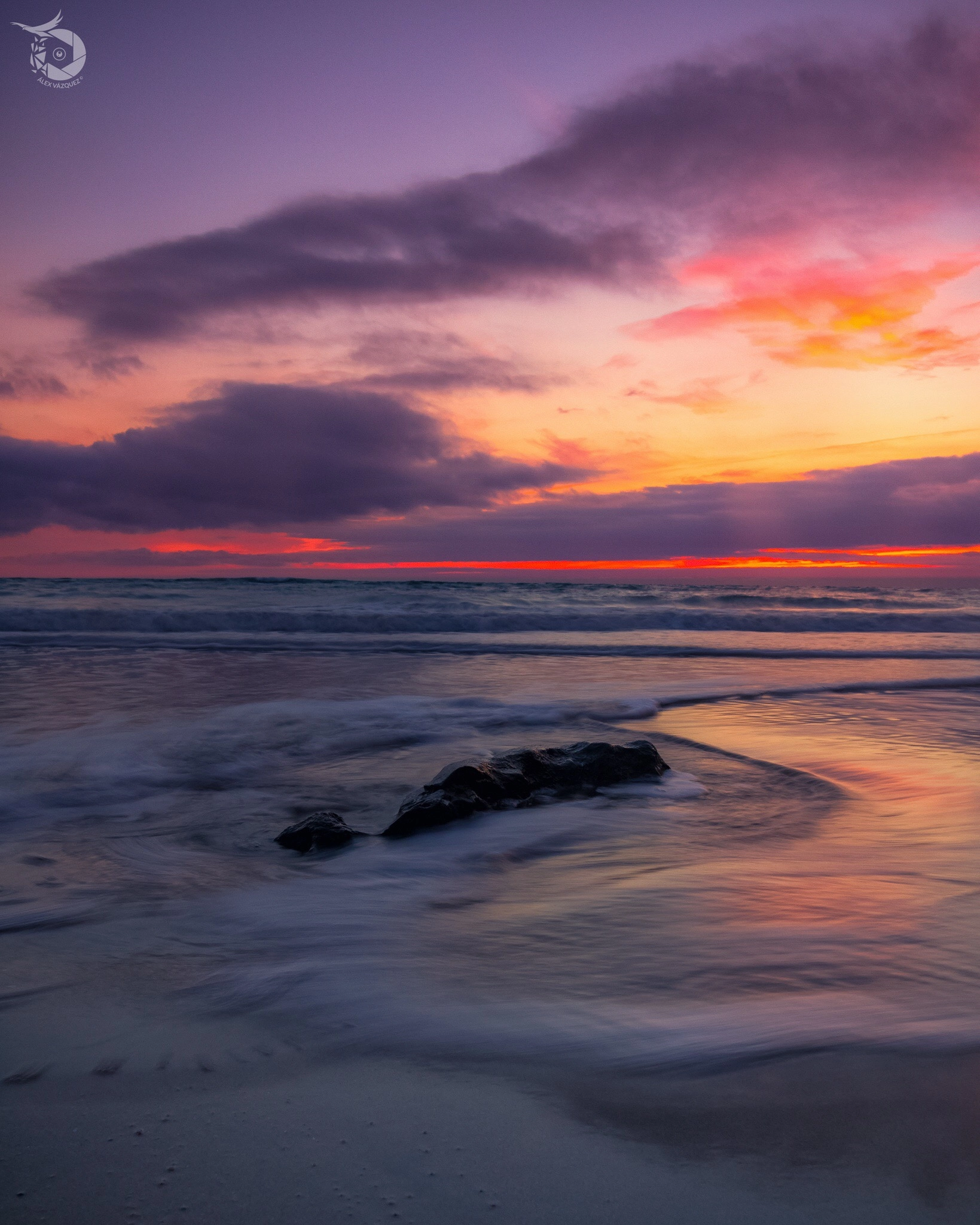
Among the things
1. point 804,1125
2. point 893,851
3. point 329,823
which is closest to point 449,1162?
point 804,1125

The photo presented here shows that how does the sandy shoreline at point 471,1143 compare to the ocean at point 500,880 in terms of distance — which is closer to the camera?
the sandy shoreline at point 471,1143

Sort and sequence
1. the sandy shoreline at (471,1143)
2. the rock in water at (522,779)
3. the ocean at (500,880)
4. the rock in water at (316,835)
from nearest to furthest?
1. the sandy shoreline at (471,1143)
2. the ocean at (500,880)
3. the rock in water at (316,835)
4. the rock in water at (522,779)

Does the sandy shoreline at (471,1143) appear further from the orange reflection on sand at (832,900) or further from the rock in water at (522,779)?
the rock in water at (522,779)

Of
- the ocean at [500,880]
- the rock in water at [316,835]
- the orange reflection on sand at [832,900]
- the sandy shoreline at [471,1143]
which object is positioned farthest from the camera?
the rock in water at [316,835]

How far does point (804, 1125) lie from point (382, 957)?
1.14m

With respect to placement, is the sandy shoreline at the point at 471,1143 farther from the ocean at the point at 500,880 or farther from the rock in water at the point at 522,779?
the rock in water at the point at 522,779

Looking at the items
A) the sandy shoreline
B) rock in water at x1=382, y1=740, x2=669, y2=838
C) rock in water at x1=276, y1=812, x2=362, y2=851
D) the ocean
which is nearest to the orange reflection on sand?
the ocean

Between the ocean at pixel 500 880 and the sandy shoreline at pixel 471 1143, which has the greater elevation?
the sandy shoreline at pixel 471 1143

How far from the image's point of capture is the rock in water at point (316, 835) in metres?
3.11

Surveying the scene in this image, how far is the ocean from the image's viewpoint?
5.77 feet

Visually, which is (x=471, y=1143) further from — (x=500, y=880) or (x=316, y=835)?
(x=316, y=835)

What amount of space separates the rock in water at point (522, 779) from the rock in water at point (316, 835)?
0.20 meters

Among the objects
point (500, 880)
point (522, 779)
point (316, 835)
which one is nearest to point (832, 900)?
point (500, 880)

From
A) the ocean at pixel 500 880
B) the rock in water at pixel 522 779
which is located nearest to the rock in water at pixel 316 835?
the ocean at pixel 500 880
